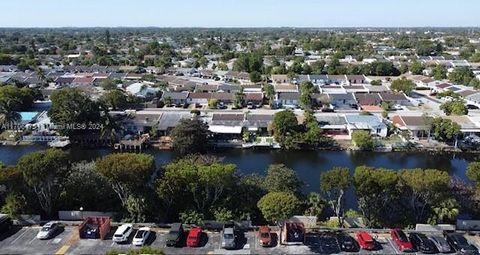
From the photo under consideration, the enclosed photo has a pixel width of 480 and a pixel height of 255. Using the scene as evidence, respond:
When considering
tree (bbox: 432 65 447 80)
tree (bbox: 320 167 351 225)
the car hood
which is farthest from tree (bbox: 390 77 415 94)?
the car hood

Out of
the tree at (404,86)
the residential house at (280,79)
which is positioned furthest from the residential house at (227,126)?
the tree at (404,86)

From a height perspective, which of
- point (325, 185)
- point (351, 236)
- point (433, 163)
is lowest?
point (433, 163)

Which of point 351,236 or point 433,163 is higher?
A: point 351,236

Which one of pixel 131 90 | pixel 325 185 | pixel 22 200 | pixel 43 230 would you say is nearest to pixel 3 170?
pixel 22 200

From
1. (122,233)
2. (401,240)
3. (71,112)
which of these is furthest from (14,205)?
(71,112)

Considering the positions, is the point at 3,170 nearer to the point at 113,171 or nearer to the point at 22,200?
the point at 22,200

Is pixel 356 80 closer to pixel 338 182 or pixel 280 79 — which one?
pixel 280 79

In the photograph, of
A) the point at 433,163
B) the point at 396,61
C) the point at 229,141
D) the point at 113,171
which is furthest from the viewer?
the point at 396,61
